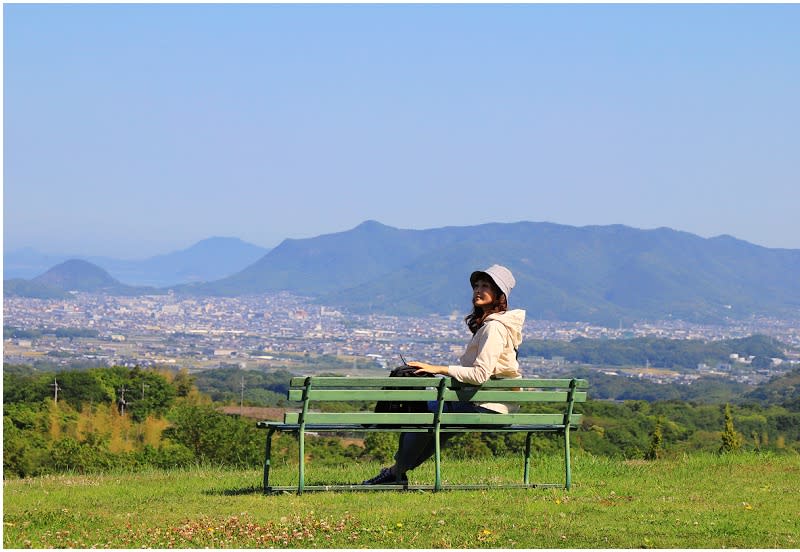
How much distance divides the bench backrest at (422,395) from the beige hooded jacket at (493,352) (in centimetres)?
11

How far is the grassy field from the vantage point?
6215mm

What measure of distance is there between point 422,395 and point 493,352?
56 centimetres

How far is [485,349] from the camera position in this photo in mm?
8055

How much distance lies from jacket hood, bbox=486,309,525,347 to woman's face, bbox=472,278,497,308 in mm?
114

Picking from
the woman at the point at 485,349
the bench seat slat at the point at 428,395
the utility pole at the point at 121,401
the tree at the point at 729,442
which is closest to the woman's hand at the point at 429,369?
the woman at the point at 485,349

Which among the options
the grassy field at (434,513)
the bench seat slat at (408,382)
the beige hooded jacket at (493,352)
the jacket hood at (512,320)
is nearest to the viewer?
the grassy field at (434,513)

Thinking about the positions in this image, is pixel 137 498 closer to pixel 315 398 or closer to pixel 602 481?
pixel 315 398

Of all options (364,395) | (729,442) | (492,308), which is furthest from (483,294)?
(729,442)

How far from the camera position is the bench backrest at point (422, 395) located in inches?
→ 309

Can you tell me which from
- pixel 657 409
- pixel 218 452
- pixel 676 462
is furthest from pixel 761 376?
pixel 676 462

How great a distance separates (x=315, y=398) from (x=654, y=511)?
228 cm

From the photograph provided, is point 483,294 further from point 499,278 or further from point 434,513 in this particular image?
point 434,513

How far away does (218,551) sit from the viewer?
5812 mm

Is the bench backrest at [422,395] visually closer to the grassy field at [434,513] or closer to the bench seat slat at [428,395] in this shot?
the bench seat slat at [428,395]
